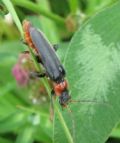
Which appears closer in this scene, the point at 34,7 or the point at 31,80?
the point at 34,7

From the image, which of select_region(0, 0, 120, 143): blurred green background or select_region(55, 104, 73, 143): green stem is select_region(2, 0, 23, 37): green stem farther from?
select_region(0, 0, 120, 143): blurred green background

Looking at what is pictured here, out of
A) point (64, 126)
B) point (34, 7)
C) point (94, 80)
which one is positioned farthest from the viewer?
point (34, 7)

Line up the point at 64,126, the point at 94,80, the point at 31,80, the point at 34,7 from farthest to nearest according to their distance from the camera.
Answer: the point at 31,80, the point at 34,7, the point at 94,80, the point at 64,126

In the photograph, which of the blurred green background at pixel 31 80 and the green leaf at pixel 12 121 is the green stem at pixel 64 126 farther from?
the green leaf at pixel 12 121

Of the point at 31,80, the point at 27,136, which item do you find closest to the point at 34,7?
the point at 31,80

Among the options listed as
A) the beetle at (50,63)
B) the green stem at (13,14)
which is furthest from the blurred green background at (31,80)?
the green stem at (13,14)

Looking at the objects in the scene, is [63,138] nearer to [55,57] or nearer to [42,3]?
[55,57]

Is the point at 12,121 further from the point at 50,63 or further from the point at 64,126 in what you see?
the point at 64,126

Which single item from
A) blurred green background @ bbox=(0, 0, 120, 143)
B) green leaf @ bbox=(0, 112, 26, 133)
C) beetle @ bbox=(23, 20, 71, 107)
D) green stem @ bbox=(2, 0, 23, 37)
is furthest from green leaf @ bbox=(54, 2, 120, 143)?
green leaf @ bbox=(0, 112, 26, 133)
